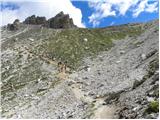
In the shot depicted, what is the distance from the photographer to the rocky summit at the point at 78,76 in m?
41.2

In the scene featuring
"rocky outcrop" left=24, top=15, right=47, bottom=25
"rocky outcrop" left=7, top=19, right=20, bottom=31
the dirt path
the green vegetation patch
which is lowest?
the dirt path

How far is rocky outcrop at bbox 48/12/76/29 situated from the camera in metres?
128

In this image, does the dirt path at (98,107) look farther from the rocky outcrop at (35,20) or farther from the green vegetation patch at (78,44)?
the rocky outcrop at (35,20)

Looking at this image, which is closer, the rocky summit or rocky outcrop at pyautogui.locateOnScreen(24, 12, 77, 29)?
the rocky summit

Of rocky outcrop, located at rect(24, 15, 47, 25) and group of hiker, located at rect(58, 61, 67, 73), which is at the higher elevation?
rocky outcrop, located at rect(24, 15, 47, 25)

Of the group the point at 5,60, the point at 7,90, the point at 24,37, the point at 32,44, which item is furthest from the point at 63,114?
the point at 24,37

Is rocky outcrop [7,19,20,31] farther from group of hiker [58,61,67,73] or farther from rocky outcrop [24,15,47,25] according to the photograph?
group of hiker [58,61,67,73]

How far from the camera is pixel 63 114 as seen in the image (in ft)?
146

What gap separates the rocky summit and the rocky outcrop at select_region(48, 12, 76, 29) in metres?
20.3

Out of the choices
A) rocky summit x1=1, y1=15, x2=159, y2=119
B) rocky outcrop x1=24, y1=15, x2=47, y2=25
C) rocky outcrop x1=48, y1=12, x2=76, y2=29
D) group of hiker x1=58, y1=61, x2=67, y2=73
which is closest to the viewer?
rocky summit x1=1, y1=15, x2=159, y2=119

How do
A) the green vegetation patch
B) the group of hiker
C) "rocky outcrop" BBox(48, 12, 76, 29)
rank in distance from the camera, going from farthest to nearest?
"rocky outcrop" BBox(48, 12, 76, 29) → the green vegetation patch → the group of hiker

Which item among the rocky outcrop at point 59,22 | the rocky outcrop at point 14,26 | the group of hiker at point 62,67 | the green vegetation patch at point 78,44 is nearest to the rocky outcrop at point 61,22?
the rocky outcrop at point 59,22

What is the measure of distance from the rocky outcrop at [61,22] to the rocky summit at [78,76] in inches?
800

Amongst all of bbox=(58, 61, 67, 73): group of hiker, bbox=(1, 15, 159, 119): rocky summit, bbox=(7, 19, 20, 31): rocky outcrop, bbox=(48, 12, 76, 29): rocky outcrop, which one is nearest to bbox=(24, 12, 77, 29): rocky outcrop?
bbox=(48, 12, 76, 29): rocky outcrop
